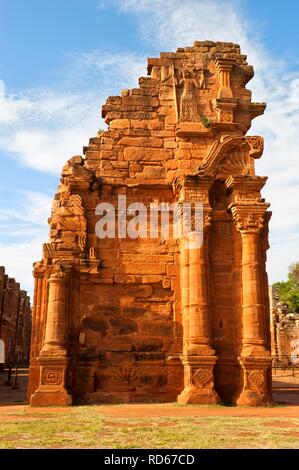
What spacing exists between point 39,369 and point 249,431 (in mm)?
5478

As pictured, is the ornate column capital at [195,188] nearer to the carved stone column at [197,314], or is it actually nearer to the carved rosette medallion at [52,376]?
the carved stone column at [197,314]

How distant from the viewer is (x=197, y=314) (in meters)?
10.6

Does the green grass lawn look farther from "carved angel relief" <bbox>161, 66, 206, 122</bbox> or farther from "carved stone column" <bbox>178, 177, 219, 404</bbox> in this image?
"carved angel relief" <bbox>161, 66, 206, 122</bbox>

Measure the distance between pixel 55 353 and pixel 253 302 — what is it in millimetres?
4338

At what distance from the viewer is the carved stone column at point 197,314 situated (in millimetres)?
10148

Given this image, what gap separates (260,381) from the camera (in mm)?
10297

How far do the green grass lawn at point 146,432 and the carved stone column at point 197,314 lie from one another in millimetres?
2197

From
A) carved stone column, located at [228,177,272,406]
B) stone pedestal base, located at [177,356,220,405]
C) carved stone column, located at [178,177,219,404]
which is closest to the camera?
stone pedestal base, located at [177,356,220,405]

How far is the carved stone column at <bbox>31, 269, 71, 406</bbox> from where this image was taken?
987cm

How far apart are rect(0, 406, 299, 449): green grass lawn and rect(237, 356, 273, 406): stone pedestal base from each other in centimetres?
230

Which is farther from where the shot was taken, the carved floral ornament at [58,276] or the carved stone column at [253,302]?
the carved floral ornament at [58,276]

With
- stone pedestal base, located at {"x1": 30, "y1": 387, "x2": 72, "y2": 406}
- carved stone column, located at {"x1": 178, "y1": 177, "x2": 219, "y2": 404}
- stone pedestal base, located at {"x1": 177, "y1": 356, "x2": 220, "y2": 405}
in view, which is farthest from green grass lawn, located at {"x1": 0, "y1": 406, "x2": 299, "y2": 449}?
carved stone column, located at {"x1": 178, "y1": 177, "x2": 219, "y2": 404}

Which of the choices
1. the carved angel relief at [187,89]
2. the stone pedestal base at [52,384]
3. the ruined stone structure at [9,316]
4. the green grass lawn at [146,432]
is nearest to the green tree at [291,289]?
the ruined stone structure at [9,316]
